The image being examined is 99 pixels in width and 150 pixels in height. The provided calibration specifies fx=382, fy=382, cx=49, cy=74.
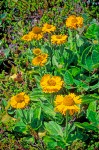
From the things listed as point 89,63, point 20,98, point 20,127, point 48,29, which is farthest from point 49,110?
point 48,29

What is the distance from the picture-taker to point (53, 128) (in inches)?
143

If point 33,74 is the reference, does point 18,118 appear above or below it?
below

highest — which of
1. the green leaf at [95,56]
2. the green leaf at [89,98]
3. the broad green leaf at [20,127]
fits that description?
the green leaf at [95,56]

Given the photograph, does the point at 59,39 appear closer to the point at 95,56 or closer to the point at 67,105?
the point at 95,56

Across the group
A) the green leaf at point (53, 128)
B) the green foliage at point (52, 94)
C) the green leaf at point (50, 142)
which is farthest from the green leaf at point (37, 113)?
the green leaf at point (50, 142)

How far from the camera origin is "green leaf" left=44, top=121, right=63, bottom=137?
3.58m

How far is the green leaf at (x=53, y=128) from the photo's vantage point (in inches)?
141

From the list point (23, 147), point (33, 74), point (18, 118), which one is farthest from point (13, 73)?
point (23, 147)

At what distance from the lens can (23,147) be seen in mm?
3566

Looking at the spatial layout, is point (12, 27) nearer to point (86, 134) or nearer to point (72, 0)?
point (72, 0)

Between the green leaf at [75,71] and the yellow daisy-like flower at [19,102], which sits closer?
the yellow daisy-like flower at [19,102]

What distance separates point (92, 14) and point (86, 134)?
7.02 feet

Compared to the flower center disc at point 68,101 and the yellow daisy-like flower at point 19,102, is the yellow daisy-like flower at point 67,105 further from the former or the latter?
the yellow daisy-like flower at point 19,102

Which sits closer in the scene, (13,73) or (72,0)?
(13,73)
